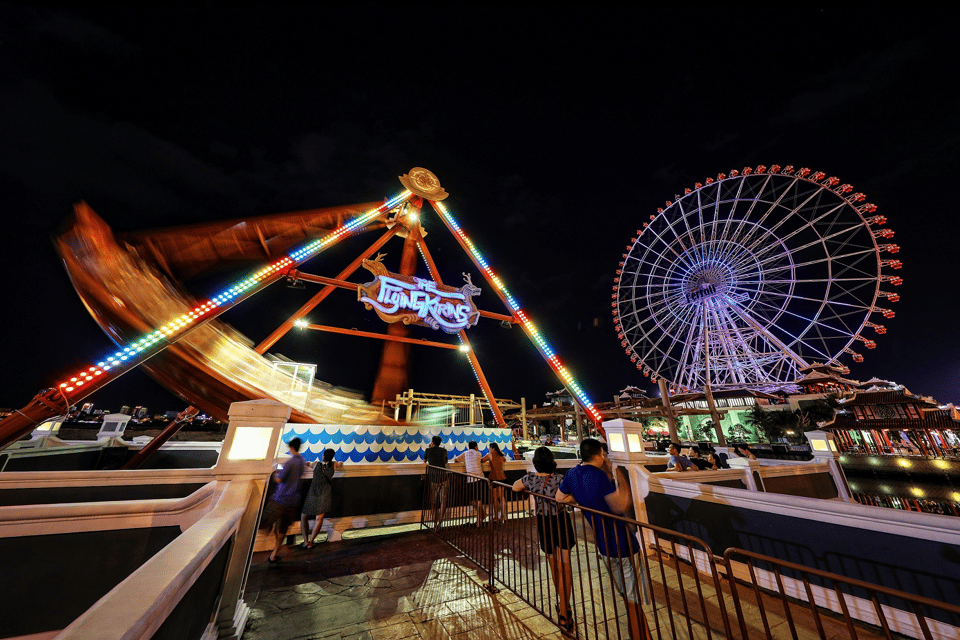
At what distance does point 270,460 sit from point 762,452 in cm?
3449

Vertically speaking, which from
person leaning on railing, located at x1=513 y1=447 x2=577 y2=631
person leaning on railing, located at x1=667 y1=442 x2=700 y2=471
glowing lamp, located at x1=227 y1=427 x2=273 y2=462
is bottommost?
person leaning on railing, located at x1=513 y1=447 x2=577 y2=631

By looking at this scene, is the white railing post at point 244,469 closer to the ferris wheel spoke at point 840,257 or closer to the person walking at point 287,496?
the person walking at point 287,496

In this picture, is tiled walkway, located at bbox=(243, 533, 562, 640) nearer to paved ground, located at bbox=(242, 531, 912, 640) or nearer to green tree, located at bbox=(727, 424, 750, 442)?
paved ground, located at bbox=(242, 531, 912, 640)

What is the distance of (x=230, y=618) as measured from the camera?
11.5 ft

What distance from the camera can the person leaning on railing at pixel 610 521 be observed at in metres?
3.20

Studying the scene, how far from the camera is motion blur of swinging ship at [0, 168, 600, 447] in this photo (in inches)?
288

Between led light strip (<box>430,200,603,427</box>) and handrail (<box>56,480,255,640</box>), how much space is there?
10.9m

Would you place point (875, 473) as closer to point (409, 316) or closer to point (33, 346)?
point (409, 316)

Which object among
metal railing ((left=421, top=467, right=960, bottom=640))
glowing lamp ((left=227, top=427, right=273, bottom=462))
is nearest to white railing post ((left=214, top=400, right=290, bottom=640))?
glowing lamp ((left=227, top=427, right=273, bottom=462))

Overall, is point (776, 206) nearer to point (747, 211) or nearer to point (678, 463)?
point (747, 211)

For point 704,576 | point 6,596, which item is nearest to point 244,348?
point 6,596

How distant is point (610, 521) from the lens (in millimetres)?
3400

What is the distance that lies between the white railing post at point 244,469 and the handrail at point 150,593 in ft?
4.53

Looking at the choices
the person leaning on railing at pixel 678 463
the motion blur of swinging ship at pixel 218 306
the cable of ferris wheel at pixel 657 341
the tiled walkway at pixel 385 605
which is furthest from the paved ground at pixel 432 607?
the cable of ferris wheel at pixel 657 341
